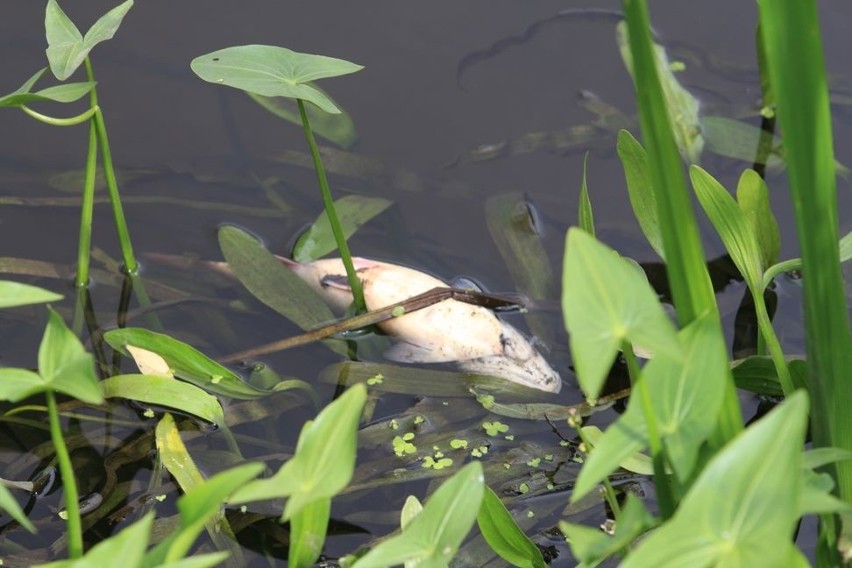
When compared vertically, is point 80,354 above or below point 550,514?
above

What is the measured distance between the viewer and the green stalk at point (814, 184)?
0.96 m

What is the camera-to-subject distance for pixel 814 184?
1.01 m

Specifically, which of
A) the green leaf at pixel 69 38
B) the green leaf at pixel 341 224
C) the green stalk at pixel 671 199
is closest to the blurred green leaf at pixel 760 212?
the green stalk at pixel 671 199

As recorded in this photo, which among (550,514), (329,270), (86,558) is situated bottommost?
(550,514)

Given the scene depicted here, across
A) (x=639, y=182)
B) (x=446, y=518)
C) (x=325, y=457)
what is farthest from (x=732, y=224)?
(x=325, y=457)

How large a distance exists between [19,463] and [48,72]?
1.01 meters

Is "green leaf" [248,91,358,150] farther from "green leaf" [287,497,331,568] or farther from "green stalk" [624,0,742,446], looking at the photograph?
"green stalk" [624,0,742,446]

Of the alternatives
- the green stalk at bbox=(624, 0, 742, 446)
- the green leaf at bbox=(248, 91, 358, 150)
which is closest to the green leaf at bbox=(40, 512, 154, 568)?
the green stalk at bbox=(624, 0, 742, 446)

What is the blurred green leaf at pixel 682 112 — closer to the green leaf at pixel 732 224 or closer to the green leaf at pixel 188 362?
the green leaf at pixel 732 224

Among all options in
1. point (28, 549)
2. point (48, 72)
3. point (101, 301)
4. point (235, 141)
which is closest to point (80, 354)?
point (28, 549)

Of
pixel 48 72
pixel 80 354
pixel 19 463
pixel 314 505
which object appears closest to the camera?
pixel 80 354

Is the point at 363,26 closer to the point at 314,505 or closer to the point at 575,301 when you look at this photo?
the point at 314,505

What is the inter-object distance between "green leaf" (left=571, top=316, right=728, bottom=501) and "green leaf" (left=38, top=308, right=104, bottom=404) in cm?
51

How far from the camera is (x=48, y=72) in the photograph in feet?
7.39
